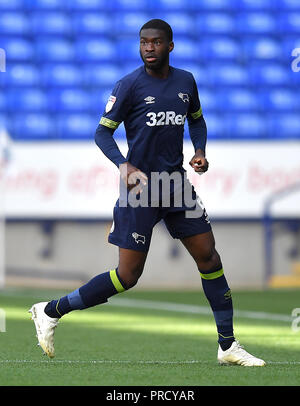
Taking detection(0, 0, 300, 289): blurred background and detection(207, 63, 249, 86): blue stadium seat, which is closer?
detection(0, 0, 300, 289): blurred background

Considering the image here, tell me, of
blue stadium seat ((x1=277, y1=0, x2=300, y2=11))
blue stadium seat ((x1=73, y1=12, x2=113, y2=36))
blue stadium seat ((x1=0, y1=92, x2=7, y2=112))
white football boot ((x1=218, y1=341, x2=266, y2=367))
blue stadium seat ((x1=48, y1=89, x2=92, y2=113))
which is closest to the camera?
white football boot ((x1=218, y1=341, x2=266, y2=367))

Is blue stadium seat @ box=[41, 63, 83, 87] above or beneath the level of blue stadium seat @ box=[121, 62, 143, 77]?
beneath

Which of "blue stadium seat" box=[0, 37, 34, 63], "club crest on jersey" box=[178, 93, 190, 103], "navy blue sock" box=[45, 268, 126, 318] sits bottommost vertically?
"navy blue sock" box=[45, 268, 126, 318]

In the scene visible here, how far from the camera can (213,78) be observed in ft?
67.2

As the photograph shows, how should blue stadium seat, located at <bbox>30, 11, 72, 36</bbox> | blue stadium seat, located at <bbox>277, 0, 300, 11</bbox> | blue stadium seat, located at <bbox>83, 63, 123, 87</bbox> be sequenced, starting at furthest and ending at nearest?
blue stadium seat, located at <bbox>277, 0, 300, 11</bbox>
blue stadium seat, located at <bbox>30, 11, 72, 36</bbox>
blue stadium seat, located at <bbox>83, 63, 123, 87</bbox>

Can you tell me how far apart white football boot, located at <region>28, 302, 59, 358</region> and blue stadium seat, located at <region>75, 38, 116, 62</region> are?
15.1 meters

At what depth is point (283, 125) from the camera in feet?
65.5

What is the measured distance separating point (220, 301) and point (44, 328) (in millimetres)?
982

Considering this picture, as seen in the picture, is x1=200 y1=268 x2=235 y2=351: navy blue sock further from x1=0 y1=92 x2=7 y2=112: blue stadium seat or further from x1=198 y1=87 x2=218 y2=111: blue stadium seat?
x1=198 y1=87 x2=218 y2=111: blue stadium seat

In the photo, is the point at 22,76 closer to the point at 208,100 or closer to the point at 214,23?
the point at 208,100

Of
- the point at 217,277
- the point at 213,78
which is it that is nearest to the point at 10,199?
the point at 213,78

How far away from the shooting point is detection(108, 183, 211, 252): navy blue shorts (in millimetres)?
5566

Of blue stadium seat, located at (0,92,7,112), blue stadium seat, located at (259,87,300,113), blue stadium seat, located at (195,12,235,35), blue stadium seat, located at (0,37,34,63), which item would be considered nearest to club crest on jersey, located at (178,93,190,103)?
blue stadium seat, located at (0,92,7,112)
